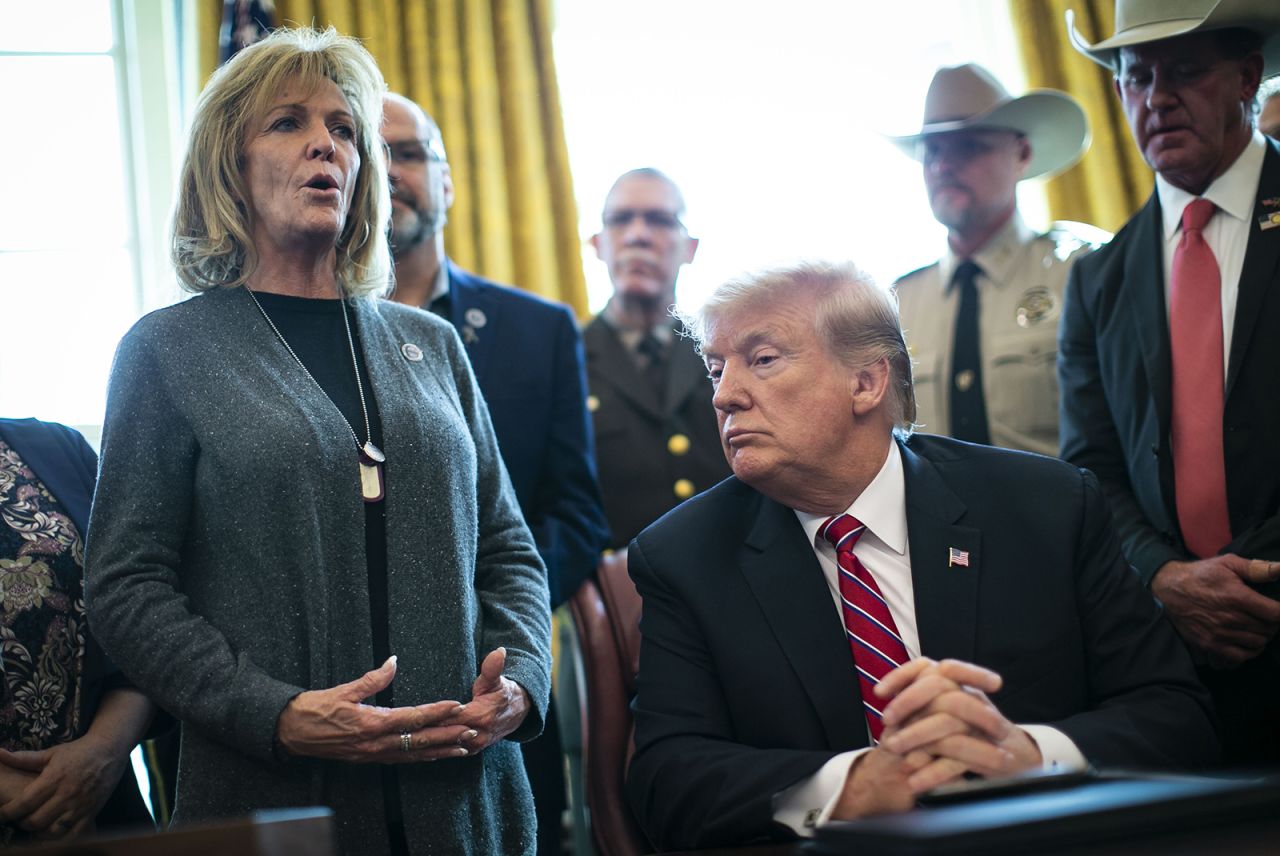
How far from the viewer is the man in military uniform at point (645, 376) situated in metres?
3.70

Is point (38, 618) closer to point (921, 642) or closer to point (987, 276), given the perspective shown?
point (921, 642)

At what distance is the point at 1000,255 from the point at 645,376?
112 cm

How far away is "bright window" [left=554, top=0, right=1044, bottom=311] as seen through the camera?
532 cm

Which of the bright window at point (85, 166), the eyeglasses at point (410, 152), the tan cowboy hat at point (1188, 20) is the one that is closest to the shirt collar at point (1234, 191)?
the tan cowboy hat at point (1188, 20)

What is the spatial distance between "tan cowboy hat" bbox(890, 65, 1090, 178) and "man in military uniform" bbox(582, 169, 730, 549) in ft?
2.74

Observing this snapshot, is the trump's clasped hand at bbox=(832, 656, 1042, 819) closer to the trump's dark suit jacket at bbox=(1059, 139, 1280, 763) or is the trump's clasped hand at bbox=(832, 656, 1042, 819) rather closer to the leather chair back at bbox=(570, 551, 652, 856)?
the leather chair back at bbox=(570, 551, 652, 856)

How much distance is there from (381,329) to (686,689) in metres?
0.88

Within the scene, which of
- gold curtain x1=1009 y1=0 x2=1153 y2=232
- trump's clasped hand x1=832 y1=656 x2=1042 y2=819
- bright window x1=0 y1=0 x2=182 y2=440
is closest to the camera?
trump's clasped hand x1=832 y1=656 x2=1042 y2=819

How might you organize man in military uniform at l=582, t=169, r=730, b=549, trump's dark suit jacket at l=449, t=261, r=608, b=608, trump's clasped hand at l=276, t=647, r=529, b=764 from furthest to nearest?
man in military uniform at l=582, t=169, r=730, b=549
trump's dark suit jacket at l=449, t=261, r=608, b=608
trump's clasped hand at l=276, t=647, r=529, b=764

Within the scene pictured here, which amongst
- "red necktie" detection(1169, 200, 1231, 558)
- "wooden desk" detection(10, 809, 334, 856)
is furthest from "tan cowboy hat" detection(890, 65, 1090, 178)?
"wooden desk" detection(10, 809, 334, 856)

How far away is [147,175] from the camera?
4.74 meters

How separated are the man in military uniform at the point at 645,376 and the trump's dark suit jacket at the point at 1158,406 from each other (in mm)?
1124

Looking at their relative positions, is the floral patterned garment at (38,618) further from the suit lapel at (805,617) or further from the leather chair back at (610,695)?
the suit lapel at (805,617)

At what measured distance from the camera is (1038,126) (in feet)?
13.5
